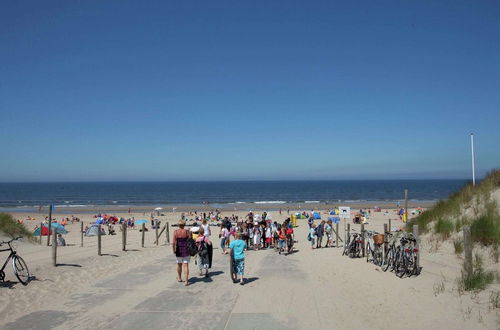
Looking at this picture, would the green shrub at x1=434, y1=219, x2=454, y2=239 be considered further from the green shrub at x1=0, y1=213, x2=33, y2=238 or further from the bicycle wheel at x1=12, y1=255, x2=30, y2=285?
the green shrub at x1=0, y1=213, x2=33, y2=238

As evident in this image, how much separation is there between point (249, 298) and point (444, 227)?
848 centimetres

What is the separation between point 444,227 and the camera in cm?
1359

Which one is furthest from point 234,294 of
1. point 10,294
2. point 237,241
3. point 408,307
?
point 10,294

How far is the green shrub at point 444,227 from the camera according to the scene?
1321 cm

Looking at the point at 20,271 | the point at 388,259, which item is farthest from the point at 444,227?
the point at 20,271

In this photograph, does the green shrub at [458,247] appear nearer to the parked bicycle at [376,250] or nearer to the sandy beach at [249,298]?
the sandy beach at [249,298]

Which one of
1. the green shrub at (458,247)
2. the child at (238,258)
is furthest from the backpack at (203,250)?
the green shrub at (458,247)

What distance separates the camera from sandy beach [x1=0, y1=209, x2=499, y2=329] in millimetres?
7004

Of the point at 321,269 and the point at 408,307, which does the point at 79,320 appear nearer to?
the point at 408,307

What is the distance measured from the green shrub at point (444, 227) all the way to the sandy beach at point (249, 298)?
601 mm

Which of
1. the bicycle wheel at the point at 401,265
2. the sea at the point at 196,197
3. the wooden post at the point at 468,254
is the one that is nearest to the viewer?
the wooden post at the point at 468,254

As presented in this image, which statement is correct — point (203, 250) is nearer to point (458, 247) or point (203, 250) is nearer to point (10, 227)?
point (458, 247)

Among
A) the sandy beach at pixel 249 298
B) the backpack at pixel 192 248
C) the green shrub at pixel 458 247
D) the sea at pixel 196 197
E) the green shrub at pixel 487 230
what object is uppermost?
the green shrub at pixel 487 230

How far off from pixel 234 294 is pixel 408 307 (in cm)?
383
